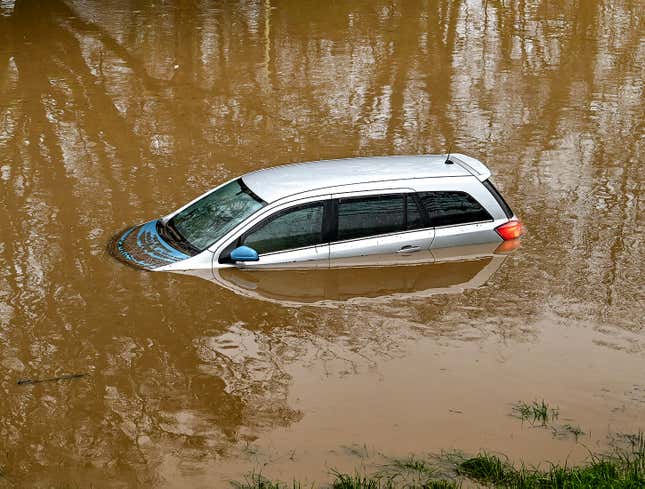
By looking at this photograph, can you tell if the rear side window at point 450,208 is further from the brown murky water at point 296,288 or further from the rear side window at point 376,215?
the brown murky water at point 296,288

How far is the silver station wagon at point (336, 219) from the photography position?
40.1 feet

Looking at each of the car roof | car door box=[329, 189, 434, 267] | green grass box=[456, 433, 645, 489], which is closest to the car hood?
the car roof

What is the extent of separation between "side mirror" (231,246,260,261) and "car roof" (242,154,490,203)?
627 mm

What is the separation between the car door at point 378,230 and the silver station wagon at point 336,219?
0.01 meters

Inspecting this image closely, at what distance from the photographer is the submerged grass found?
805 cm

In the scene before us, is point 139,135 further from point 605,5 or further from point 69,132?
point 605,5

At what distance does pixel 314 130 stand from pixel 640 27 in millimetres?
12932

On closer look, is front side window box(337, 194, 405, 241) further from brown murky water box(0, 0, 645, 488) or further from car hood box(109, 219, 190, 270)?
car hood box(109, 219, 190, 270)

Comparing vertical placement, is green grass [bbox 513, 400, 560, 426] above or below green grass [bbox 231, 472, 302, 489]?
above

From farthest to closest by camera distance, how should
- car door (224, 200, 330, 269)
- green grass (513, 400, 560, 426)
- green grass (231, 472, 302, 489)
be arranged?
car door (224, 200, 330, 269) < green grass (513, 400, 560, 426) < green grass (231, 472, 302, 489)

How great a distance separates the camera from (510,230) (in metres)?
13.2

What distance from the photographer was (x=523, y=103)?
20.8 meters

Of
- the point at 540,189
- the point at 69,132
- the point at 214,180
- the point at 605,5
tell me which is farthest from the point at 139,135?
the point at 605,5

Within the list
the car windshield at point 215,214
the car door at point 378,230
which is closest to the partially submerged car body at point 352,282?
the car door at point 378,230
